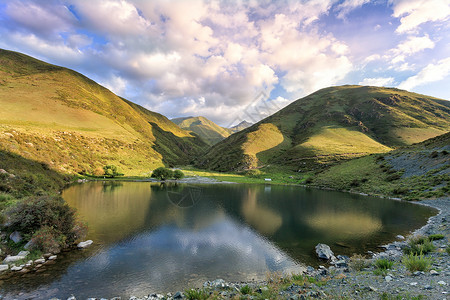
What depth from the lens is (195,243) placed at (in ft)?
70.2

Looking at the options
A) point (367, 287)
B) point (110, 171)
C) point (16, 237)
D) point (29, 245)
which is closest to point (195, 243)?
point (29, 245)

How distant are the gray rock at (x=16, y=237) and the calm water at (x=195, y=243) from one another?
3792 mm

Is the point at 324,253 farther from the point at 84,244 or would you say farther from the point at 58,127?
the point at 58,127

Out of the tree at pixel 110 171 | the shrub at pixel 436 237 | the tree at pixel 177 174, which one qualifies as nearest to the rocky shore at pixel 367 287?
the shrub at pixel 436 237

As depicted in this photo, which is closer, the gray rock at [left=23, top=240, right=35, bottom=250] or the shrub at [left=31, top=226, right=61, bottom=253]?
the gray rock at [left=23, top=240, right=35, bottom=250]

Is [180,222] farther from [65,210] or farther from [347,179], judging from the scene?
[347,179]

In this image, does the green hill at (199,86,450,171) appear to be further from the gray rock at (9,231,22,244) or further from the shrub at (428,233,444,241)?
the gray rock at (9,231,22,244)

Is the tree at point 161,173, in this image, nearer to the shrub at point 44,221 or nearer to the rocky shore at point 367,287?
the shrub at point 44,221

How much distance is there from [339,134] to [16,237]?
16783 cm

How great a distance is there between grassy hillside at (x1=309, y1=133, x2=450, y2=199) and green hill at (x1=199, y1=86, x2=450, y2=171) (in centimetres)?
2958

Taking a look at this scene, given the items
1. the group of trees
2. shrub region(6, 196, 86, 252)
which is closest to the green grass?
shrub region(6, 196, 86, 252)

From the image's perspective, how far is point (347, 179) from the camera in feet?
223

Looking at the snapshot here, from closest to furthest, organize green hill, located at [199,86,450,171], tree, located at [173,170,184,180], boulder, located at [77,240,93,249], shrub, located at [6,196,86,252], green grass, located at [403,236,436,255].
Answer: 1. green grass, located at [403,236,436,255]
2. shrub, located at [6,196,86,252]
3. boulder, located at [77,240,93,249]
4. tree, located at [173,170,184,180]
5. green hill, located at [199,86,450,171]

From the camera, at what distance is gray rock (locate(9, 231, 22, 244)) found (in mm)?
16422
